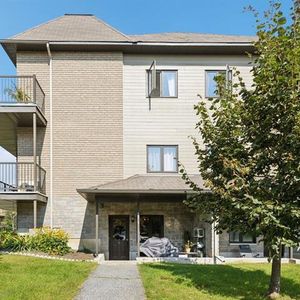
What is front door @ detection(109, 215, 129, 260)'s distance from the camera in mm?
20406

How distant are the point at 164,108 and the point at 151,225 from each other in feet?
17.3

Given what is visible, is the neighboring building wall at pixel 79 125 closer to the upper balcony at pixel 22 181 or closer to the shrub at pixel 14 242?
the upper balcony at pixel 22 181

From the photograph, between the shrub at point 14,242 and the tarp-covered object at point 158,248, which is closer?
the shrub at point 14,242

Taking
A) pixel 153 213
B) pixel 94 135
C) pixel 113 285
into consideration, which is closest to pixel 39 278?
pixel 113 285

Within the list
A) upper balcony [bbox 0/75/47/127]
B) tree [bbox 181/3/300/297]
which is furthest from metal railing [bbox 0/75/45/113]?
tree [bbox 181/3/300/297]

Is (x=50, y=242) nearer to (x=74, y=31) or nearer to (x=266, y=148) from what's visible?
(x=74, y=31)

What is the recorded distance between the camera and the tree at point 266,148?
8922 millimetres

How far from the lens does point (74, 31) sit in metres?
22.1

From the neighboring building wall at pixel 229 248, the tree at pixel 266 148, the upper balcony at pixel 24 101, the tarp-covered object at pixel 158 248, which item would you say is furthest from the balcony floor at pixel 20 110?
the tree at pixel 266 148

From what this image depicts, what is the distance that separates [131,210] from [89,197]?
6.38 feet

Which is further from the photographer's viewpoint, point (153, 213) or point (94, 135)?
point (94, 135)

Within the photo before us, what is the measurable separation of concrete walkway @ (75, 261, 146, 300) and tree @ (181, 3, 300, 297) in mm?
2493

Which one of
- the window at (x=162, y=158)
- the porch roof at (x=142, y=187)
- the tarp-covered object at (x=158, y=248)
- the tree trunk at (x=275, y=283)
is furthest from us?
the window at (x=162, y=158)

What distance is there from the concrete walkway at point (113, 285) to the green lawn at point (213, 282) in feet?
0.77
